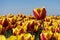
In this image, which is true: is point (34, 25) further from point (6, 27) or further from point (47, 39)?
point (47, 39)

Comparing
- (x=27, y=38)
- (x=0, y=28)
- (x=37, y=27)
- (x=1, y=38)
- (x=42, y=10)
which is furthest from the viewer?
(x=37, y=27)

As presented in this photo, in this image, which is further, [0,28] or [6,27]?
[6,27]

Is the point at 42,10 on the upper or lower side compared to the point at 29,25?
upper

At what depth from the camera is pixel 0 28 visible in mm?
3326

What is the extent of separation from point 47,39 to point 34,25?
1286 millimetres

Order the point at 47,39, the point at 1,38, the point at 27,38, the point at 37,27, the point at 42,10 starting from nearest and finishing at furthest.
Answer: the point at 1,38 < the point at 27,38 < the point at 47,39 < the point at 42,10 < the point at 37,27

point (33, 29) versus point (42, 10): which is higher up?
point (42, 10)

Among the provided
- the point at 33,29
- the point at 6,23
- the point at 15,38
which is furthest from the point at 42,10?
the point at 15,38

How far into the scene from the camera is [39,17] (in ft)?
12.0

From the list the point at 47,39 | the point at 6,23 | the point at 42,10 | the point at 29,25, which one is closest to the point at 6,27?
the point at 6,23

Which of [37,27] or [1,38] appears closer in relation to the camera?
[1,38]

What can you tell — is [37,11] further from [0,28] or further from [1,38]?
[1,38]

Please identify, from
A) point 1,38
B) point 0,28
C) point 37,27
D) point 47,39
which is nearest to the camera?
point 1,38

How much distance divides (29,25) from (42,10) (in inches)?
11.9
